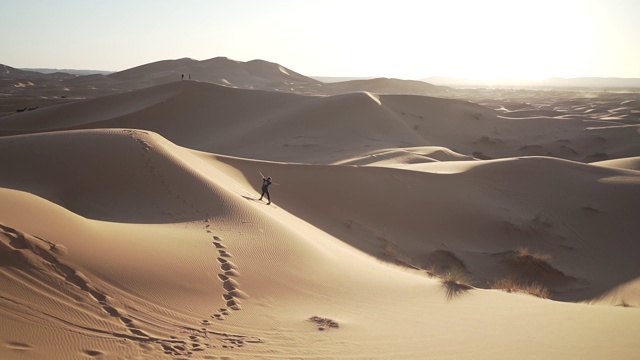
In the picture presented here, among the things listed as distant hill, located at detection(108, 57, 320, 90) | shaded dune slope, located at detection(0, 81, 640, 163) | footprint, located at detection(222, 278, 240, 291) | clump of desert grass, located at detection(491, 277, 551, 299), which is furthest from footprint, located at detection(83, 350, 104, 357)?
distant hill, located at detection(108, 57, 320, 90)

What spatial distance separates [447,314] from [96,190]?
7368 mm

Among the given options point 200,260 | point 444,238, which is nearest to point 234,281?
point 200,260

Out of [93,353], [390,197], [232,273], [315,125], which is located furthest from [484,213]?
[315,125]

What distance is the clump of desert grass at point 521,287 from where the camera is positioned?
852cm

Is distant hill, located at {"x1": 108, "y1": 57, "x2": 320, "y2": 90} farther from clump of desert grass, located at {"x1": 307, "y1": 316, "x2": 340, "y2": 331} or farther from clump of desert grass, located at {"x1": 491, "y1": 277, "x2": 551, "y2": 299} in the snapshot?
clump of desert grass, located at {"x1": 307, "y1": 316, "x2": 340, "y2": 331}

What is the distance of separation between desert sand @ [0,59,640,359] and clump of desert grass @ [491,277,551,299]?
9cm

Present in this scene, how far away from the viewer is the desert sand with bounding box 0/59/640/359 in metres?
4.61

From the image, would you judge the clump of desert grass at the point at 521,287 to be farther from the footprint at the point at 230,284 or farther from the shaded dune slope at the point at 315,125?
the shaded dune slope at the point at 315,125

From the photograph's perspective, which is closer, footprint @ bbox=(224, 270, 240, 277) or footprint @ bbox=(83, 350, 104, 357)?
footprint @ bbox=(83, 350, 104, 357)

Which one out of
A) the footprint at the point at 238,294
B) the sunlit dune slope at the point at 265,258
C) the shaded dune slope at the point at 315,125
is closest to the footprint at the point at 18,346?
the sunlit dune slope at the point at 265,258

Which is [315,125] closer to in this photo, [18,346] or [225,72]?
[18,346]

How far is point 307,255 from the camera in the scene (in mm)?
7852

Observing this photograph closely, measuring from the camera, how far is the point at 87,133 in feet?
41.4

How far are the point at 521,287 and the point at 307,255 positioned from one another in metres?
4.71
